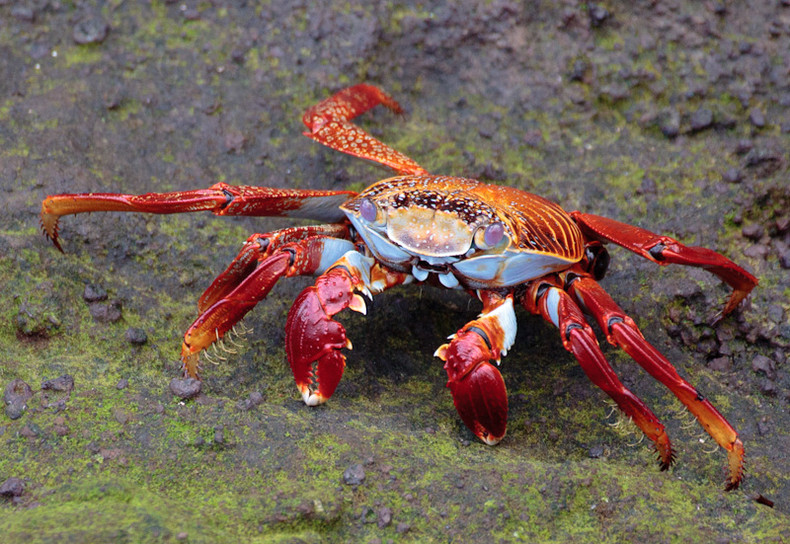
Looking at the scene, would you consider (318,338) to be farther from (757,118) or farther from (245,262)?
(757,118)

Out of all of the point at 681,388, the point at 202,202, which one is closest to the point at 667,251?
the point at 681,388

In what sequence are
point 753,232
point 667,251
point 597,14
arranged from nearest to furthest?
point 667,251, point 753,232, point 597,14

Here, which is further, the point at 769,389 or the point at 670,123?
the point at 670,123

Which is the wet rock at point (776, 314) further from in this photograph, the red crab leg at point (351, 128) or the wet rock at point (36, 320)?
the wet rock at point (36, 320)

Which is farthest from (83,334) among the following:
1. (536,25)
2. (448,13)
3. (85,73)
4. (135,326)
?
(536,25)

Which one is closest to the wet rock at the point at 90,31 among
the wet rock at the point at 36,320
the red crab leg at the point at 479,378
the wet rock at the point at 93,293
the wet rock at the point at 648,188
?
the wet rock at the point at 93,293

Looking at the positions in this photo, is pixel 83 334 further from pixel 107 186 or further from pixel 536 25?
pixel 536 25
